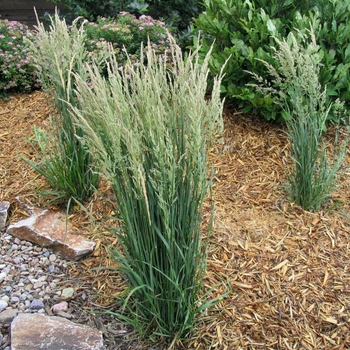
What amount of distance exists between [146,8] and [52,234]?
3112mm

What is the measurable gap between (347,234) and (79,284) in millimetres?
1594

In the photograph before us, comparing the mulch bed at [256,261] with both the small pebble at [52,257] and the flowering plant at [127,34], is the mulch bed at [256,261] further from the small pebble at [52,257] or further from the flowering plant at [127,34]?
the flowering plant at [127,34]

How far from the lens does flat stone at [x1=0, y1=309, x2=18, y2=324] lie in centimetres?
228

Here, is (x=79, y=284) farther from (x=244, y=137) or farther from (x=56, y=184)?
(x=244, y=137)

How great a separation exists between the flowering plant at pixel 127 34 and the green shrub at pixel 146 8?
67cm

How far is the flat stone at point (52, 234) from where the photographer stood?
105 inches

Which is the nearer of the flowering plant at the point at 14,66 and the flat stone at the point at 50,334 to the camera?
the flat stone at the point at 50,334

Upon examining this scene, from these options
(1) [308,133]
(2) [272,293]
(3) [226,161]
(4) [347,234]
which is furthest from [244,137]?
(2) [272,293]

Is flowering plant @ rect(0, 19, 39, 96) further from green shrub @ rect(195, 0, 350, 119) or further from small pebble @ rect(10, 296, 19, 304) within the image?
small pebble @ rect(10, 296, 19, 304)

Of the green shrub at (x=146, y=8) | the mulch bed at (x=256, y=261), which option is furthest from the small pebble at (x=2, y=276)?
the green shrub at (x=146, y=8)

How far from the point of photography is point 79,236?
2.77m

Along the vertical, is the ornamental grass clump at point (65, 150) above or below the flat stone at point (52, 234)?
above

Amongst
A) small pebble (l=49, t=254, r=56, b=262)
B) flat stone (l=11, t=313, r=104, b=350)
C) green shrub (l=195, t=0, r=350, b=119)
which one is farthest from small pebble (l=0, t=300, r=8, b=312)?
green shrub (l=195, t=0, r=350, b=119)

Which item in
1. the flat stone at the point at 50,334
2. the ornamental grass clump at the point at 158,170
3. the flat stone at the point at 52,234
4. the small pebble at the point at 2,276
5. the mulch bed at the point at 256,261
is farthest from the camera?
the flat stone at the point at 52,234
